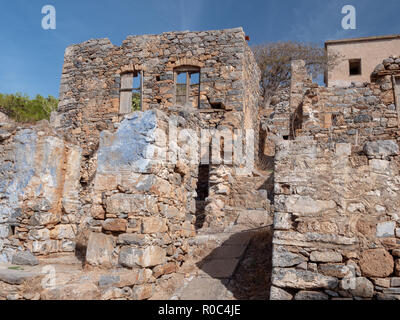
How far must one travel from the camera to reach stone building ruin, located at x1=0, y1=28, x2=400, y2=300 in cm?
325

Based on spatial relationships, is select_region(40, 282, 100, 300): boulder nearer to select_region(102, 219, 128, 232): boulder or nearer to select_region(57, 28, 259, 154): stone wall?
select_region(102, 219, 128, 232): boulder

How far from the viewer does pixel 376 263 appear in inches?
123

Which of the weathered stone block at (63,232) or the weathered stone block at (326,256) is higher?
the weathered stone block at (326,256)

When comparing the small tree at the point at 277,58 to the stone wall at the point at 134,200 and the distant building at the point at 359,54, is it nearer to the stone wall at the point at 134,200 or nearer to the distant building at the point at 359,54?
the distant building at the point at 359,54

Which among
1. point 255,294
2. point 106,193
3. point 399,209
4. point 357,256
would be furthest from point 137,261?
point 399,209

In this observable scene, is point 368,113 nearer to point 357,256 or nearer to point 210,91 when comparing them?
point 210,91

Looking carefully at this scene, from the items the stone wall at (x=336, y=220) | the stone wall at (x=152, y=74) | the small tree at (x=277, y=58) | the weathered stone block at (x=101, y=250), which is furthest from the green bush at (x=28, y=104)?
the stone wall at (x=336, y=220)

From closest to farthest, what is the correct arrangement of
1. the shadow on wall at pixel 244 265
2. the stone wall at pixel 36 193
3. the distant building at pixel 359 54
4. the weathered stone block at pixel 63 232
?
1. the shadow on wall at pixel 244 265
2. the stone wall at pixel 36 193
3. the weathered stone block at pixel 63 232
4. the distant building at pixel 359 54

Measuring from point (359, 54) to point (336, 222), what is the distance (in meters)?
13.7

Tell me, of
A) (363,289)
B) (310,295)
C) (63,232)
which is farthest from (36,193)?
(363,289)

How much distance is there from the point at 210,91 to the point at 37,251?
6.42m

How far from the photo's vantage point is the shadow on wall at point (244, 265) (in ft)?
12.5

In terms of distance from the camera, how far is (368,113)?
8102mm

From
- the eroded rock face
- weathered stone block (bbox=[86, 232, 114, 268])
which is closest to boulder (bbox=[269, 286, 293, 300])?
the eroded rock face
